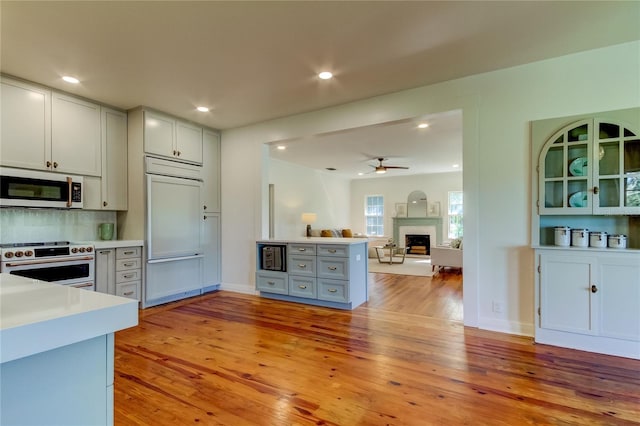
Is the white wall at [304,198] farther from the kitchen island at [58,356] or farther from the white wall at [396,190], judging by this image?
the kitchen island at [58,356]

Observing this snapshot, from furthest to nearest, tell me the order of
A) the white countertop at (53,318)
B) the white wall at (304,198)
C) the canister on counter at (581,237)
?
the white wall at (304,198), the canister on counter at (581,237), the white countertop at (53,318)

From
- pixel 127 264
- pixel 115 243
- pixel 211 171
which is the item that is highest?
pixel 211 171

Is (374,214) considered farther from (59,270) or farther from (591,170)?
(59,270)

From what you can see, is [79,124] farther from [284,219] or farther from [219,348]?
[284,219]

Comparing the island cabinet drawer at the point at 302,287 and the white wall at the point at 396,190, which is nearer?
the island cabinet drawer at the point at 302,287

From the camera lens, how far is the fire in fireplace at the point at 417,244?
1006 cm

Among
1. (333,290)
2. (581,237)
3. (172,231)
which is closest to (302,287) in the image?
(333,290)

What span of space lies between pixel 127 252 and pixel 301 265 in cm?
219

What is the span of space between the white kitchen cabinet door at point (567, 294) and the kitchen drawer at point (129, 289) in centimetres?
450

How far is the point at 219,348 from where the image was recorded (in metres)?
2.85

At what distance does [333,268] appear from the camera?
415 cm

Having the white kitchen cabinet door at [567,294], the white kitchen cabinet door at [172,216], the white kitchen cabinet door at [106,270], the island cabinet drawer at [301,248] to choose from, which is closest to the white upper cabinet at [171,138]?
the white kitchen cabinet door at [172,216]

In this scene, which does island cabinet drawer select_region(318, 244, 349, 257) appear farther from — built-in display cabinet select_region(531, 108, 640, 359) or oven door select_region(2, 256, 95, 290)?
oven door select_region(2, 256, 95, 290)

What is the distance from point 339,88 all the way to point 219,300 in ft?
10.7
